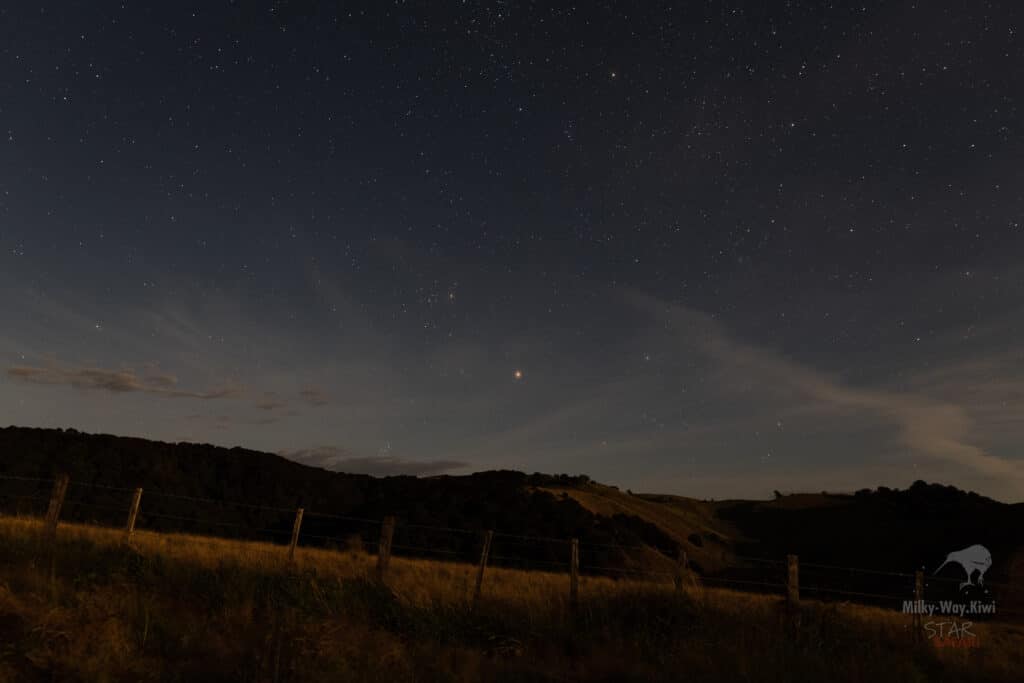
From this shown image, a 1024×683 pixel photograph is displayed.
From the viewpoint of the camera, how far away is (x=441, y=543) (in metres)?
30.9

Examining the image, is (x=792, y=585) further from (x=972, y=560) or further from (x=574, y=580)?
(x=972, y=560)

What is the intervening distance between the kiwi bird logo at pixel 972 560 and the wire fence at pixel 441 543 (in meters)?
0.69

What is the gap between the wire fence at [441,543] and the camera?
2834 centimetres

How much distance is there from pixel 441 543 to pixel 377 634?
23064 millimetres

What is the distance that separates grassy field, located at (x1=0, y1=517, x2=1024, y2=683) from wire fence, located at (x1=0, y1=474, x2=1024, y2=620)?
14562mm

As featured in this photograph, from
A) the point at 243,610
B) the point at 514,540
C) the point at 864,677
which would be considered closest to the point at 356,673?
the point at 243,610

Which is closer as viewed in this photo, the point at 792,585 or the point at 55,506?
the point at 792,585

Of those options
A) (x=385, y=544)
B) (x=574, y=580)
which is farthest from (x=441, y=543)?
(x=574, y=580)

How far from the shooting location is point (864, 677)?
8.68 metres

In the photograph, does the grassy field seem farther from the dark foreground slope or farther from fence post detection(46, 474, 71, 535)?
the dark foreground slope

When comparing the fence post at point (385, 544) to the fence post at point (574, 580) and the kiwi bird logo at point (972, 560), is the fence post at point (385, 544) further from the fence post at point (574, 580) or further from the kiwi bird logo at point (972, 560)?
the kiwi bird logo at point (972, 560)

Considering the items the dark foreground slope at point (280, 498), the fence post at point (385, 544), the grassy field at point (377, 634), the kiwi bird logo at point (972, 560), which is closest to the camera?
the grassy field at point (377, 634)

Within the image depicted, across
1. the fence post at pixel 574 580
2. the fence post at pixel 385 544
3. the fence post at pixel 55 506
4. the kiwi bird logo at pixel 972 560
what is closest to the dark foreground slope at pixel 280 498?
the fence post at pixel 55 506

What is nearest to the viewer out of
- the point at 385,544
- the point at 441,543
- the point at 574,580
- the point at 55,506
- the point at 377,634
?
the point at 377,634
